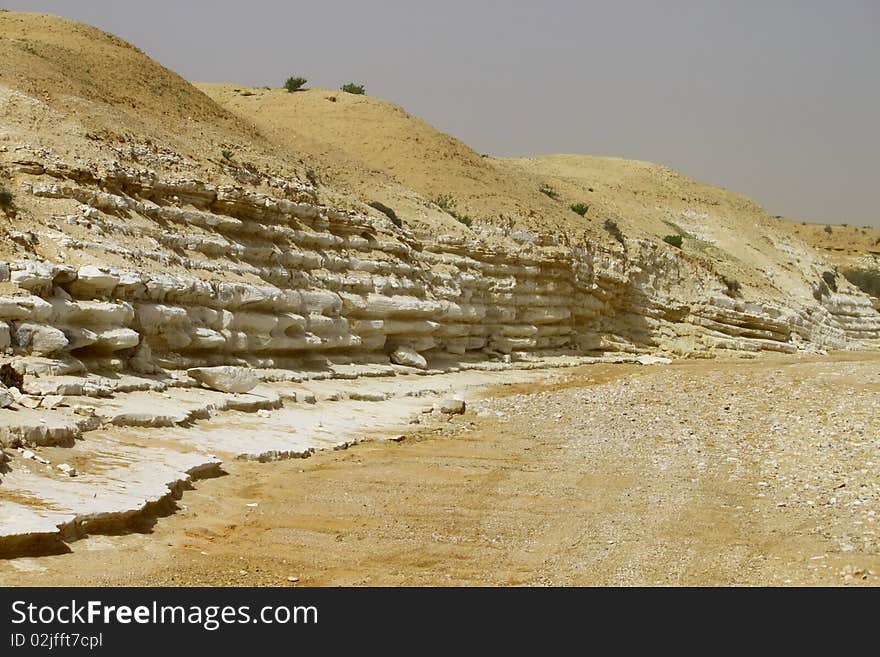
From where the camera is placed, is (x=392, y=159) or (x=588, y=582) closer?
(x=588, y=582)

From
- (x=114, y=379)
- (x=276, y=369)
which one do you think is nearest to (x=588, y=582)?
(x=114, y=379)

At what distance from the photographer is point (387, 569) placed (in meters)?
9.58

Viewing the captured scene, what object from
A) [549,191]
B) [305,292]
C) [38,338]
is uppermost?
[549,191]

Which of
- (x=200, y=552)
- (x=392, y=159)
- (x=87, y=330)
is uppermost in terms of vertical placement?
(x=392, y=159)

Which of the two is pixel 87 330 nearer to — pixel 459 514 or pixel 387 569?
pixel 459 514

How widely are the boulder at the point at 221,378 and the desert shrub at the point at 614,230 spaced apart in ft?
71.9

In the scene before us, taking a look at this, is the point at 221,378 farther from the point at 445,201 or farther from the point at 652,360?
the point at 652,360

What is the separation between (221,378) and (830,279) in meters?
36.3

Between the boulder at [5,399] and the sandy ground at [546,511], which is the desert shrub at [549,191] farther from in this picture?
the boulder at [5,399]

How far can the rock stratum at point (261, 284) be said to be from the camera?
14.1 m

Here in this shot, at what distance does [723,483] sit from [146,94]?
21361 mm

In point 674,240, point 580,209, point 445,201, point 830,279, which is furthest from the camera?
point 830,279

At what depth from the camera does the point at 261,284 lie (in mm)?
21891

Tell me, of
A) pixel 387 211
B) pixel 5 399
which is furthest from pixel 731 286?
pixel 5 399
